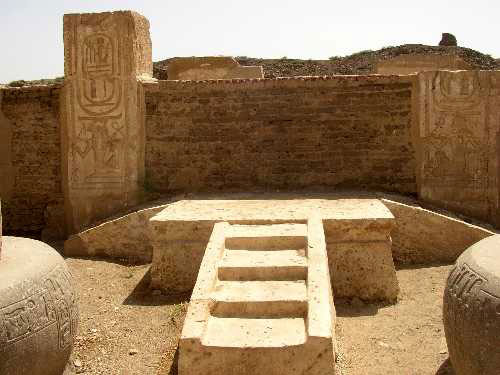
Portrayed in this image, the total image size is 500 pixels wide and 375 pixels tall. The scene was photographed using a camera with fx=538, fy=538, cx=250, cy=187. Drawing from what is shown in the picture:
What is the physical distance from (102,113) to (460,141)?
486cm

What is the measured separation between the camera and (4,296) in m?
2.92

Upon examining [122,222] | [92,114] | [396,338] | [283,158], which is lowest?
[396,338]

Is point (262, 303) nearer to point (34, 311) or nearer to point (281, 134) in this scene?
point (34, 311)

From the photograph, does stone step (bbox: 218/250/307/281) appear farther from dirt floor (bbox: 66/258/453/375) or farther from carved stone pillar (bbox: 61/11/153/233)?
carved stone pillar (bbox: 61/11/153/233)

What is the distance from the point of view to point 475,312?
284cm

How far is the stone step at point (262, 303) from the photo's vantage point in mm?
3939

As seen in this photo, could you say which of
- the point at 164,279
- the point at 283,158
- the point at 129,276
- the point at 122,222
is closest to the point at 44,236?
the point at 122,222

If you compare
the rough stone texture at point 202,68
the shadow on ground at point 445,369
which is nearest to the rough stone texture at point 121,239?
the shadow on ground at point 445,369

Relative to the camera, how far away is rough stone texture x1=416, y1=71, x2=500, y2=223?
23.0 ft

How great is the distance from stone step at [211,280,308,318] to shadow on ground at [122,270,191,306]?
1396 millimetres

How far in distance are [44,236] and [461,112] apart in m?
6.04

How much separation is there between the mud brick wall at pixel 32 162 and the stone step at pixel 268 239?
3.79 metres

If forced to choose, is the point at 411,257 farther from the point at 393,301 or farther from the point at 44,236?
the point at 44,236

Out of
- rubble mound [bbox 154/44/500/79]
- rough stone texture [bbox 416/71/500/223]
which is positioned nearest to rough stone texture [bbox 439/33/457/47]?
rubble mound [bbox 154/44/500/79]
